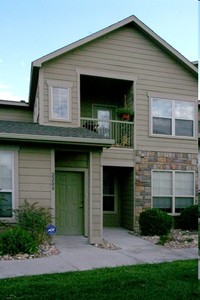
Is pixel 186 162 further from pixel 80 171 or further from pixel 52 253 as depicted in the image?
pixel 52 253

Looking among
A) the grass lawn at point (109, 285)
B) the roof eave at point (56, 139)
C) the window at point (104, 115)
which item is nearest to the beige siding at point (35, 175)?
the roof eave at point (56, 139)

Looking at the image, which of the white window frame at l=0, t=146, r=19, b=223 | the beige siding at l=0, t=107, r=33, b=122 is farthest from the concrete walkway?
the beige siding at l=0, t=107, r=33, b=122

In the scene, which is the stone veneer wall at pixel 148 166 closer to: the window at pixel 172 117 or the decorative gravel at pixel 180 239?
the window at pixel 172 117

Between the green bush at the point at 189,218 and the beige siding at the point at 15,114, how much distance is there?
7.27 metres

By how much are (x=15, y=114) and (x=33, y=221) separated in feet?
22.3

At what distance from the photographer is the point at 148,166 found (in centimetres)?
1251

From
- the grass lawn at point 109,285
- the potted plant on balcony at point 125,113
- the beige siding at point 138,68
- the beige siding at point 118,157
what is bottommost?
the grass lawn at point 109,285

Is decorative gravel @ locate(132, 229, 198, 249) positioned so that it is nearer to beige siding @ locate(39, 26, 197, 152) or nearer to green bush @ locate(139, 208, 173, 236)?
green bush @ locate(139, 208, 173, 236)

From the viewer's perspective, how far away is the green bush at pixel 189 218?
12008mm

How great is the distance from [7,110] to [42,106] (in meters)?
3.63

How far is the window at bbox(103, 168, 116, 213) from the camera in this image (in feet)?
43.9

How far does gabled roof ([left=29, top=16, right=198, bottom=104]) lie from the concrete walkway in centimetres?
546

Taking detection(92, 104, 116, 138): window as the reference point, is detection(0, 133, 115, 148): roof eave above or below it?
below

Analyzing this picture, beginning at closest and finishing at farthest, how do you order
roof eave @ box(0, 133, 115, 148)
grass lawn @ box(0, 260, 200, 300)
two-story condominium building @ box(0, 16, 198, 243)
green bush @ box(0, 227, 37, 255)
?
1. grass lawn @ box(0, 260, 200, 300)
2. green bush @ box(0, 227, 37, 255)
3. roof eave @ box(0, 133, 115, 148)
4. two-story condominium building @ box(0, 16, 198, 243)
